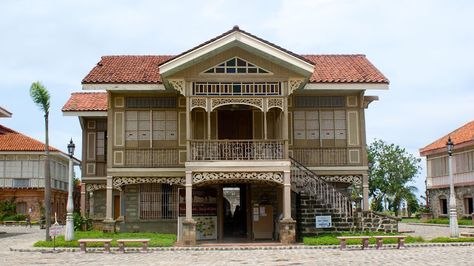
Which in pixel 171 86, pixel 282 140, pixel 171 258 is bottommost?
pixel 171 258

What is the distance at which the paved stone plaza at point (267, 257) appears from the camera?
59.2ft

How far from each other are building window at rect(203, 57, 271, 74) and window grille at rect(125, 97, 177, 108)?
333cm

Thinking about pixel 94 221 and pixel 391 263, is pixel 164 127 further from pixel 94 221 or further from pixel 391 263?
pixel 391 263

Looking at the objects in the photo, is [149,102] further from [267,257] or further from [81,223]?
[267,257]

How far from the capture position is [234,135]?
29.0 meters

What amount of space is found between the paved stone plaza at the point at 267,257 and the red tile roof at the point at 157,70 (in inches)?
316

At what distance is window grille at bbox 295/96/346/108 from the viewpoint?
28.5m

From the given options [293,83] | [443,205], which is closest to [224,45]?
[293,83]

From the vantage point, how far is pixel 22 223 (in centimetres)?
5209

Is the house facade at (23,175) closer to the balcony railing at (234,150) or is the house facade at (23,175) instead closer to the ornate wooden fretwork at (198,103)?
the balcony railing at (234,150)

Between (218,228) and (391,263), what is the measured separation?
11.9 meters

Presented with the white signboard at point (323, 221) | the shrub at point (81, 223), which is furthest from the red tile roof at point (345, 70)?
the shrub at point (81, 223)

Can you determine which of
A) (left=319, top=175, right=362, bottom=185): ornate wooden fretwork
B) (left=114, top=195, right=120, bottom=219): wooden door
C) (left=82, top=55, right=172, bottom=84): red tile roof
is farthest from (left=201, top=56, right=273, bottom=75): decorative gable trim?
(left=114, top=195, right=120, bottom=219): wooden door

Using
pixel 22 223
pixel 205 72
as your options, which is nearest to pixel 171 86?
pixel 205 72
